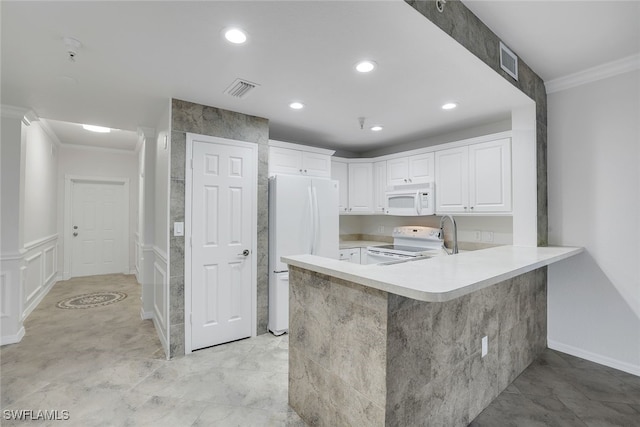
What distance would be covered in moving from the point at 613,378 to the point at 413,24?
3060 mm

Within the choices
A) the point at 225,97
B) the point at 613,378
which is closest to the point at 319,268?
the point at 225,97

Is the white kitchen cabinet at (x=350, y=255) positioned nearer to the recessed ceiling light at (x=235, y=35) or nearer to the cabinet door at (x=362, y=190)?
the cabinet door at (x=362, y=190)

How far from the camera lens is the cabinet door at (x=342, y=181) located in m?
4.60

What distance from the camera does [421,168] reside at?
404cm

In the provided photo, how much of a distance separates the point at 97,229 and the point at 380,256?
578cm

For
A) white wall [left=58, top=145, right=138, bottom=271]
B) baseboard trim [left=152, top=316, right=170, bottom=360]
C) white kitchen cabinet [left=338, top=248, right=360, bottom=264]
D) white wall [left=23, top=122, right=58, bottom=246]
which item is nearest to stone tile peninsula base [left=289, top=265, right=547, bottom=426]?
baseboard trim [left=152, top=316, right=170, bottom=360]

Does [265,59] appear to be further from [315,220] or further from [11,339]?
[11,339]

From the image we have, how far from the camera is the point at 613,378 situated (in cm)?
240

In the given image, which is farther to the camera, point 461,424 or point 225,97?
point 225,97

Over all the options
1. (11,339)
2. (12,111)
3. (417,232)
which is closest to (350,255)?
(417,232)

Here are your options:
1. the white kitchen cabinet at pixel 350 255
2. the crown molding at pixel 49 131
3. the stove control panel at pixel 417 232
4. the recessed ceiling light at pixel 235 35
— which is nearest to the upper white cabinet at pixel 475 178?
the stove control panel at pixel 417 232

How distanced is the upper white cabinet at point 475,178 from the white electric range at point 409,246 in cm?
40

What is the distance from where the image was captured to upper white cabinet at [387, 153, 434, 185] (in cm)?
395

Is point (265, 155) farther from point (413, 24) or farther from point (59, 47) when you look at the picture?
point (413, 24)
